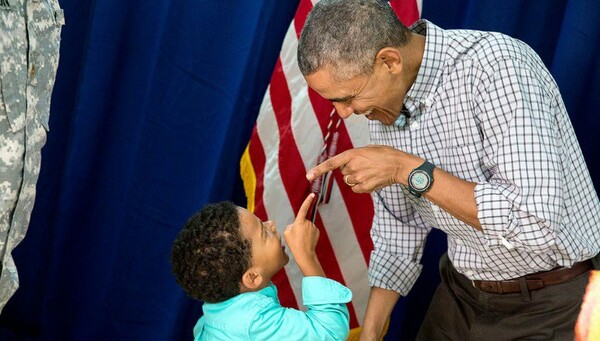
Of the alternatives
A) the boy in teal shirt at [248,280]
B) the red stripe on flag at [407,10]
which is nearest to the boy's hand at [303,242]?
the boy in teal shirt at [248,280]

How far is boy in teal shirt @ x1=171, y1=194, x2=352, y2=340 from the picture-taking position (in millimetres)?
1808

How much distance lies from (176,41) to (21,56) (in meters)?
0.99

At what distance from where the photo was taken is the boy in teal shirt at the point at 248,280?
1808mm

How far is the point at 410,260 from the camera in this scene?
213cm

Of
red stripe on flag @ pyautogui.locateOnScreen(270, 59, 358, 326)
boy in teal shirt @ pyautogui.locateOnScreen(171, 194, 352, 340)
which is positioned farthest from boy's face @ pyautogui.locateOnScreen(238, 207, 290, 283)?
red stripe on flag @ pyautogui.locateOnScreen(270, 59, 358, 326)

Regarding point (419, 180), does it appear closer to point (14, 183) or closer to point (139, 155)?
point (14, 183)

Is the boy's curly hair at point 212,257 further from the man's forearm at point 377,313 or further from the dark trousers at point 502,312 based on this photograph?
the dark trousers at point 502,312

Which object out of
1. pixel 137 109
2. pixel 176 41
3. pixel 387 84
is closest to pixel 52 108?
pixel 137 109

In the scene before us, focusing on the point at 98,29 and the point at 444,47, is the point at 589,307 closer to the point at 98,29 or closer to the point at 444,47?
the point at 444,47

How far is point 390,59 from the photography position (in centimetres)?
177

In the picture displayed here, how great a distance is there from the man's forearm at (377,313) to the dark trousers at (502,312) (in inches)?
5.7

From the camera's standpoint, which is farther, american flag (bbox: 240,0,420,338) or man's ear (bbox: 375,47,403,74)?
american flag (bbox: 240,0,420,338)

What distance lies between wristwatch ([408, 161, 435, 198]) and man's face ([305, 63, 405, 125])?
20 centimetres

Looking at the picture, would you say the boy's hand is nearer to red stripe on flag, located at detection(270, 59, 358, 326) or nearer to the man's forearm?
the man's forearm
